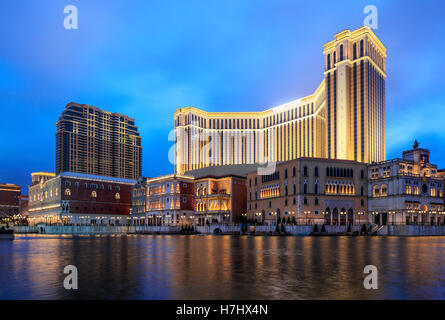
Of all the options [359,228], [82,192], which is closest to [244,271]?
[359,228]

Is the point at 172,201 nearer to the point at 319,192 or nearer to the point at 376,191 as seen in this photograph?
the point at 319,192

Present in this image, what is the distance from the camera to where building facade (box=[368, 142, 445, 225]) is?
107 m

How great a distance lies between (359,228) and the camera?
96812 millimetres

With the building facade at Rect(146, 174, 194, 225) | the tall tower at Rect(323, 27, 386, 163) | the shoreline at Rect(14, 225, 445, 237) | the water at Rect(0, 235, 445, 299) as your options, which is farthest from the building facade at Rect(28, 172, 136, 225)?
the water at Rect(0, 235, 445, 299)

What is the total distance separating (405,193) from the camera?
106750 millimetres

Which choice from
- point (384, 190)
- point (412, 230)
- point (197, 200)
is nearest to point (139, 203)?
point (197, 200)

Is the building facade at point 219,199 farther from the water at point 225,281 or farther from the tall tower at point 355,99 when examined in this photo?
the water at point 225,281

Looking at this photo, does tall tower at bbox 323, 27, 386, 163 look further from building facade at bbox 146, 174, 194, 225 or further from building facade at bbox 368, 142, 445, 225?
building facade at bbox 146, 174, 194, 225

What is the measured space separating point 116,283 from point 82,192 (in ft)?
463

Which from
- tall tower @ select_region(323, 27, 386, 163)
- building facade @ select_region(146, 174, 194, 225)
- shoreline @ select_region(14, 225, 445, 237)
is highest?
tall tower @ select_region(323, 27, 386, 163)

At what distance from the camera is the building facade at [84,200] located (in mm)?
146000

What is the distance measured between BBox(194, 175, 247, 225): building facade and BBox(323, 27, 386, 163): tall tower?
49256 millimetres

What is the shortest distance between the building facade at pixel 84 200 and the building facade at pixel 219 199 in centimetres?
3924

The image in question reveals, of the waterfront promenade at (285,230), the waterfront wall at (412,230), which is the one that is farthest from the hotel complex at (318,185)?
the waterfront wall at (412,230)
